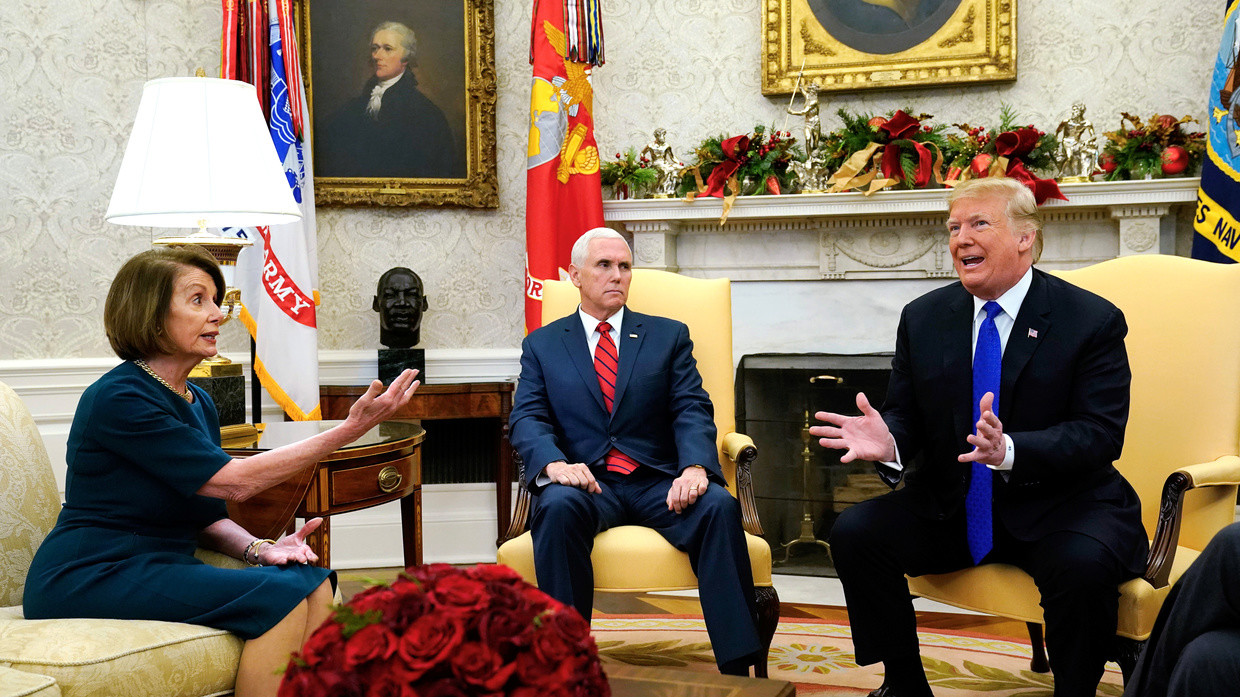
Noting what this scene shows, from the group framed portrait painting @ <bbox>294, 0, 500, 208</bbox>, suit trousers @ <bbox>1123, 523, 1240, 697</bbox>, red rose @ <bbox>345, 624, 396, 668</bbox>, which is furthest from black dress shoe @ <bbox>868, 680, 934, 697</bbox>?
framed portrait painting @ <bbox>294, 0, 500, 208</bbox>

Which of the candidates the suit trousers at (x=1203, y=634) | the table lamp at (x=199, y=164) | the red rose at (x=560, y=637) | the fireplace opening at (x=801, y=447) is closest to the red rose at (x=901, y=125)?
the fireplace opening at (x=801, y=447)

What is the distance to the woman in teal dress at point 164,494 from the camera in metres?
1.97

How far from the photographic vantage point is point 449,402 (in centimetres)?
432

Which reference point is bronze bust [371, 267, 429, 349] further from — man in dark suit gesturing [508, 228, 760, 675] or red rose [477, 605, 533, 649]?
red rose [477, 605, 533, 649]

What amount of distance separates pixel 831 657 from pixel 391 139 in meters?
3.05

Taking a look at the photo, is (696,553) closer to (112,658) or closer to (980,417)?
(980,417)

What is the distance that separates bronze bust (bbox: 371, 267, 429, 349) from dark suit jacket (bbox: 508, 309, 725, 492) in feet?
4.69

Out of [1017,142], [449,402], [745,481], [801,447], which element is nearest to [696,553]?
[745,481]

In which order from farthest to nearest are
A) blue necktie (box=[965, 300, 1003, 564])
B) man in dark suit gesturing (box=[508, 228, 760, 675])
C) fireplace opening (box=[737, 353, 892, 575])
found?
fireplace opening (box=[737, 353, 892, 575]) < man in dark suit gesturing (box=[508, 228, 760, 675]) < blue necktie (box=[965, 300, 1003, 564])

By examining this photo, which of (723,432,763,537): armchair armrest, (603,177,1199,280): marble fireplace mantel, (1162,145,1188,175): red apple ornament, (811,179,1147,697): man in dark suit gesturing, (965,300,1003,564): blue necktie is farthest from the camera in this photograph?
(603,177,1199,280): marble fireplace mantel

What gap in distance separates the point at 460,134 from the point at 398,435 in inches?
83.7

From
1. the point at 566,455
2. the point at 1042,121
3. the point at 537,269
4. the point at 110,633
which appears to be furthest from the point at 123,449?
the point at 1042,121

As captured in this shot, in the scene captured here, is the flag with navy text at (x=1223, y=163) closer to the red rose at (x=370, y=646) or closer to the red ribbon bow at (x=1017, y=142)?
the red ribbon bow at (x=1017, y=142)

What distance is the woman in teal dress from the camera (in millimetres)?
1967
